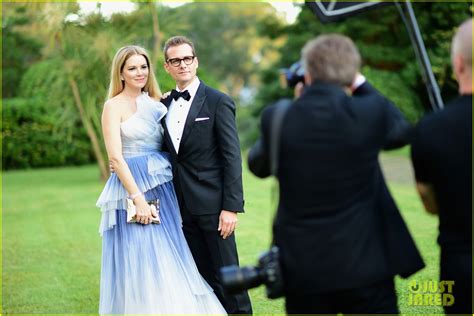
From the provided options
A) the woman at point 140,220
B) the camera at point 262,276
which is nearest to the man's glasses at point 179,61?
the woman at point 140,220

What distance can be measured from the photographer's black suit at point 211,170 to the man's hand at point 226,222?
3 centimetres

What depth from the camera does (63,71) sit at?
17.9m

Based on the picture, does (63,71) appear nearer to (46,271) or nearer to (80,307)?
(46,271)

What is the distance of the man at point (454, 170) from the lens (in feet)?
9.37

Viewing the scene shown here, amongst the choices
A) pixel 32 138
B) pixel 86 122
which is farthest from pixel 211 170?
pixel 32 138

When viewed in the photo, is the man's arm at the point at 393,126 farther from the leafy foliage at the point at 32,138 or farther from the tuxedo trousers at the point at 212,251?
the leafy foliage at the point at 32,138

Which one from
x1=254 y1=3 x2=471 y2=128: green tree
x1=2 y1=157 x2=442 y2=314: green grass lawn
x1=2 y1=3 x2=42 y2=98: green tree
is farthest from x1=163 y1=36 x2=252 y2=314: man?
x1=2 y1=3 x2=42 y2=98: green tree

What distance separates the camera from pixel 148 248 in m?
4.68

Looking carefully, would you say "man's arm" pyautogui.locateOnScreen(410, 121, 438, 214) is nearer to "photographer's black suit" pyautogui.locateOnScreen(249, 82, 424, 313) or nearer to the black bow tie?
"photographer's black suit" pyautogui.locateOnScreen(249, 82, 424, 313)

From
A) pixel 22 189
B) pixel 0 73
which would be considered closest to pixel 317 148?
pixel 22 189

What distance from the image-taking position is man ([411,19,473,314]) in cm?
286

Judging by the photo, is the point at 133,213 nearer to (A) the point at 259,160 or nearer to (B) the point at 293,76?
(A) the point at 259,160

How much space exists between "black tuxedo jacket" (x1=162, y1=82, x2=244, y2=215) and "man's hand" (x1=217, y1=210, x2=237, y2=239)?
0.12ft

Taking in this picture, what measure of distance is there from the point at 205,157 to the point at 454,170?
2.07 m
